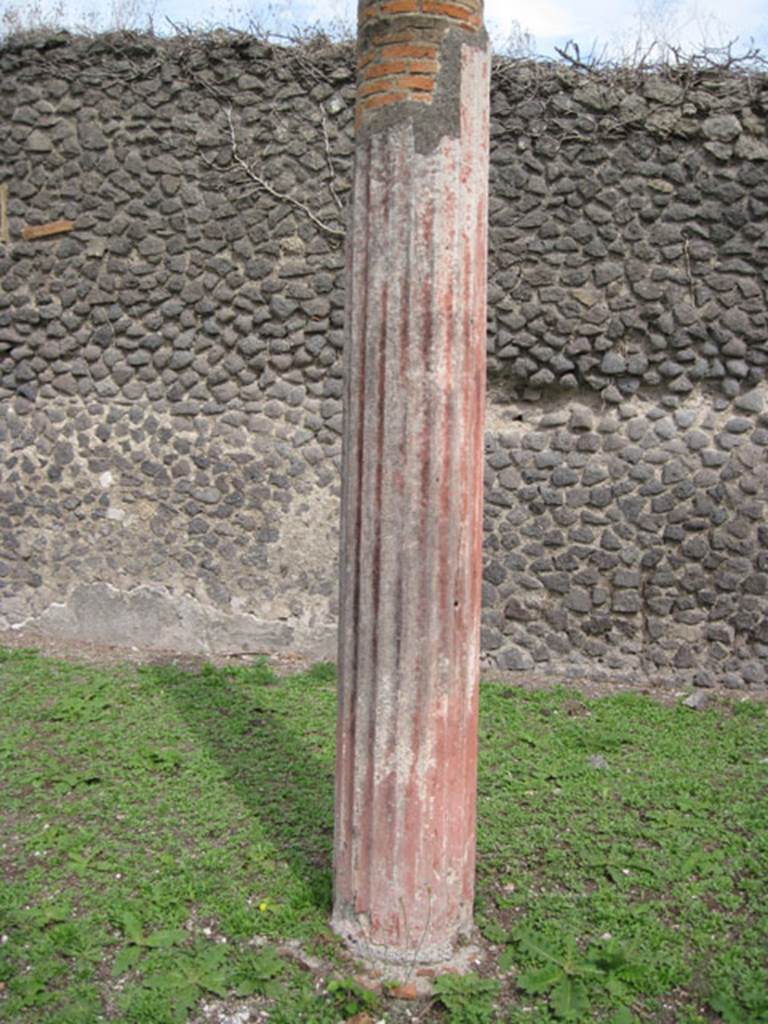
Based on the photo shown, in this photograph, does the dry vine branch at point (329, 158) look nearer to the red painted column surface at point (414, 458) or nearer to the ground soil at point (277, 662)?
the ground soil at point (277, 662)

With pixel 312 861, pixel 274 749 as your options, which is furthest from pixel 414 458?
pixel 274 749

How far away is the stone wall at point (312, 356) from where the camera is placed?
6.49 meters

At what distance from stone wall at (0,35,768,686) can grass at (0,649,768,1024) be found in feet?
3.42

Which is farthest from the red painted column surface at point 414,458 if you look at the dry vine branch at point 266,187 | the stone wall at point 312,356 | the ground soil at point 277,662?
the dry vine branch at point 266,187

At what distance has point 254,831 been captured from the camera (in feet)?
13.7

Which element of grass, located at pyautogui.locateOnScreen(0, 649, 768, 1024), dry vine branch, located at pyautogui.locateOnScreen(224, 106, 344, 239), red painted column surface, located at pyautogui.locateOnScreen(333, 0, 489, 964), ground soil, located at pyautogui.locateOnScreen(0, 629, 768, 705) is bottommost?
grass, located at pyautogui.locateOnScreen(0, 649, 768, 1024)

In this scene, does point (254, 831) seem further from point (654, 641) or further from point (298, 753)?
point (654, 641)

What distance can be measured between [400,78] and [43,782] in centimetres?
341

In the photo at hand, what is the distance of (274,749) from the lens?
5.20 metres

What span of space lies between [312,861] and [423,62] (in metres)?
2.78

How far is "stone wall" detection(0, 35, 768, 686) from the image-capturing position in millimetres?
6488

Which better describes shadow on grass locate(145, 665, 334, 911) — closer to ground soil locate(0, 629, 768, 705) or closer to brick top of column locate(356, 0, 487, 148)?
ground soil locate(0, 629, 768, 705)

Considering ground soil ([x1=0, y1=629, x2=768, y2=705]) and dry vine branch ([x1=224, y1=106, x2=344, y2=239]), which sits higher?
dry vine branch ([x1=224, y1=106, x2=344, y2=239])

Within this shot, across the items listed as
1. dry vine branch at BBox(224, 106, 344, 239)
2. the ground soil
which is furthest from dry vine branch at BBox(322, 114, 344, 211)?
the ground soil
